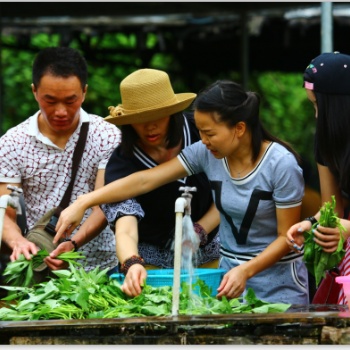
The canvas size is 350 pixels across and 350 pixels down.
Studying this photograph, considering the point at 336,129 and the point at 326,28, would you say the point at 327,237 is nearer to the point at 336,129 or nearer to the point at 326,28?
the point at 336,129

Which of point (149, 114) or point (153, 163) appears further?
point (153, 163)

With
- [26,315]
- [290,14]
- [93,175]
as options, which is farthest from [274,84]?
[26,315]

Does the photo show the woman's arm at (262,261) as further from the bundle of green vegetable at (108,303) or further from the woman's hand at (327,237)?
the woman's hand at (327,237)

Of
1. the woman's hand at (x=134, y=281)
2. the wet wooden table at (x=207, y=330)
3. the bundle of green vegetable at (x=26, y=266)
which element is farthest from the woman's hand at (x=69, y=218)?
the wet wooden table at (x=207, y=330)

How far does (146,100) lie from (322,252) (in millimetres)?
1264

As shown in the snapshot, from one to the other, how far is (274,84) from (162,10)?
8567 mm

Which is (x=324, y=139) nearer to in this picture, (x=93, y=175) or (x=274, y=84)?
(x=93, y=175)

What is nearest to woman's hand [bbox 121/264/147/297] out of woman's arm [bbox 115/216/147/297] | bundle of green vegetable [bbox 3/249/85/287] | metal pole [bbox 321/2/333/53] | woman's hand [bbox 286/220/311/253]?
woman's arm [bbox 115/216/147/297]

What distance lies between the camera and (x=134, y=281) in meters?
4.49

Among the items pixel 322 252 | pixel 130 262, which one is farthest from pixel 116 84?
pixel 322 252

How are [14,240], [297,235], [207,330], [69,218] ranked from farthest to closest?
1. [14,240]
2. [69,218]
3. [297,235]
4. [207,330]

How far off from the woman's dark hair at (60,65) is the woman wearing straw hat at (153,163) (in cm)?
53

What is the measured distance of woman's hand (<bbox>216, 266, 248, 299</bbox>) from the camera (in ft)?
14.6

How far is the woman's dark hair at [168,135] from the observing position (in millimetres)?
5090
